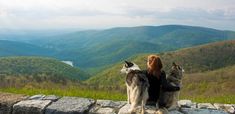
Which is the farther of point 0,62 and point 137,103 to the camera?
point 0,62

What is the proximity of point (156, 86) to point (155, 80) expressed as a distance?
0.18 meters

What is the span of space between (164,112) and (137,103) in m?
0.69

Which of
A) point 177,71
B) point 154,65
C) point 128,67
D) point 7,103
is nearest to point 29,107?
point 7,103

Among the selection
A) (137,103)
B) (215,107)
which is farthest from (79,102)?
(215,107)

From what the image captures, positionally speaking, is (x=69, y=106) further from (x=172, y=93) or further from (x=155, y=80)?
(x=172, y=93)

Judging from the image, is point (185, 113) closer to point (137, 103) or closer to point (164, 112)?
point (164, 112)

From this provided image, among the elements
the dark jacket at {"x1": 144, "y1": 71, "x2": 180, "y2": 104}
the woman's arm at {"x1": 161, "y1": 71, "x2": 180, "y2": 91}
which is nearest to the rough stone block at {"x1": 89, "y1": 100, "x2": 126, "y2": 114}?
the dark jacket at {"x1": 144, "y1": 71, "x2": 180, "y2": 104}

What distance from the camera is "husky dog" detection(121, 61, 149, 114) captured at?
29.9 feet

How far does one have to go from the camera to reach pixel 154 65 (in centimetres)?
929

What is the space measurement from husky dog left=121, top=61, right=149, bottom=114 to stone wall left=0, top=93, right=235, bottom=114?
309mm

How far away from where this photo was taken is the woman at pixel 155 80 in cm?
928

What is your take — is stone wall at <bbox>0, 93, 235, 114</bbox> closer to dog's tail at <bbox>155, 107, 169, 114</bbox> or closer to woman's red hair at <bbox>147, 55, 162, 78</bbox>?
dog's tail at <bbox>155, 107, 169, 114</bbox>

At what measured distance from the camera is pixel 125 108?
978 centimetres

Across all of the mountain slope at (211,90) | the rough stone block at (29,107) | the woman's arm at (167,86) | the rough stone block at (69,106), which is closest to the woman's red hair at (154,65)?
the woman's arm at (167,86)
